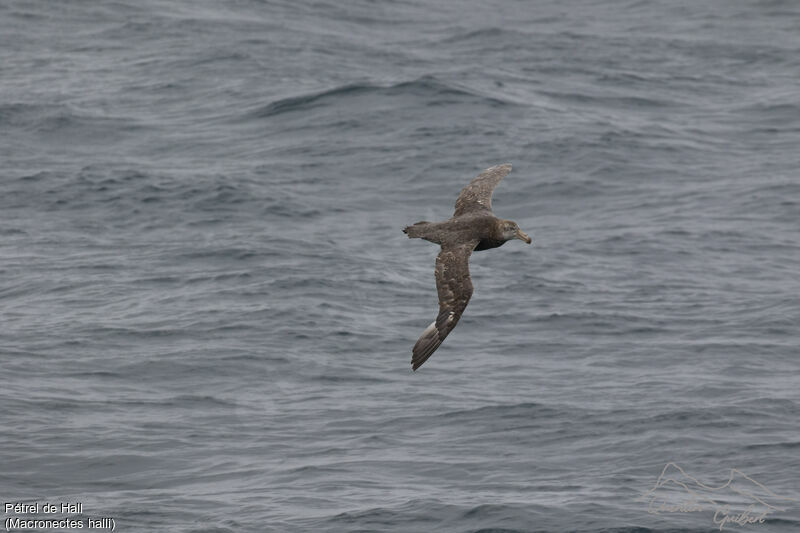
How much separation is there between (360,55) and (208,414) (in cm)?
2235

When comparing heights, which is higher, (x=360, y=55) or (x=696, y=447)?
(x=360, y=55)

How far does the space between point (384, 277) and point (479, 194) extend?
1303 centimetres

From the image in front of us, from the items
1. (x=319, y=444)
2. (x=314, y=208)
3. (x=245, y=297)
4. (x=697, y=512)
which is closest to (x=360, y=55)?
(x=314, y=208)

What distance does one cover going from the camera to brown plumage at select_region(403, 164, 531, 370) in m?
15.0

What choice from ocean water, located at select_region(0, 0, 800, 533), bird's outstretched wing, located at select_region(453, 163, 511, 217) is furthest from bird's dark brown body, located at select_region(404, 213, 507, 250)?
ocean water, located at select_region(0, 0, 800, 533)

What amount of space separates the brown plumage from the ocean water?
225 inches

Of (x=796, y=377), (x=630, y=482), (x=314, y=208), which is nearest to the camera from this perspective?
(x=630, y=482)

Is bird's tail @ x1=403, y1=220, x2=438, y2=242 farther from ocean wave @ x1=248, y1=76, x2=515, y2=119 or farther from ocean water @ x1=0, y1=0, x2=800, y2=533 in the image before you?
ocean wave @ x1=248, y1=76, x2=515, y2=119

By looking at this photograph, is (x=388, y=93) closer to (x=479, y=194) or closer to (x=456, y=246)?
(x=479, y=194)

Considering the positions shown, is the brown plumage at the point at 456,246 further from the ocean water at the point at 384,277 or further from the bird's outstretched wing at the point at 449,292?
the ocean water at the point at 384,277

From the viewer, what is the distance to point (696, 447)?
77.1ft

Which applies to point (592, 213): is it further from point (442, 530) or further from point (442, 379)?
point (442, 530)

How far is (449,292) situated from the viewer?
1546 centimetres

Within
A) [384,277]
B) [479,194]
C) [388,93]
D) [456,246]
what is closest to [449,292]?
[456,246]
